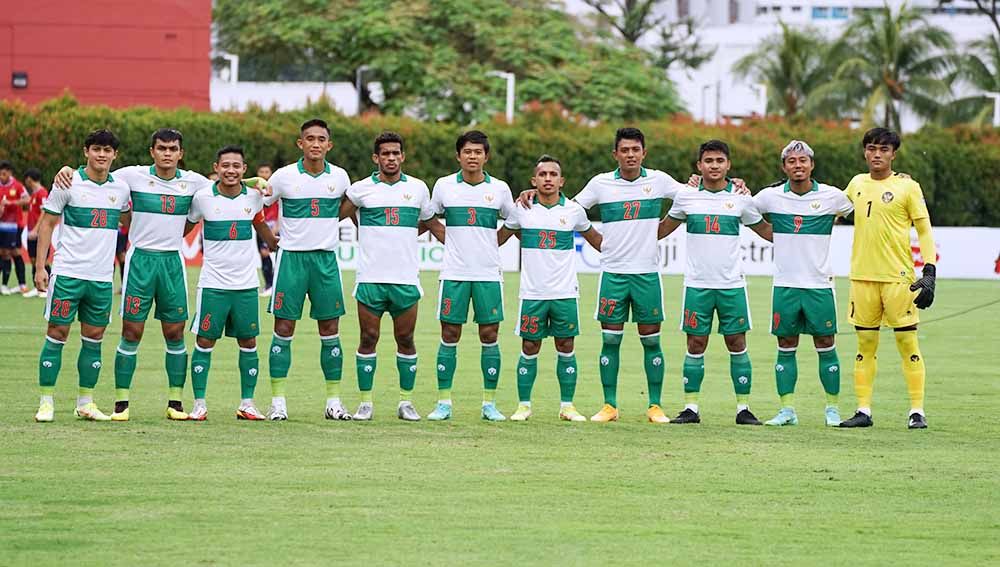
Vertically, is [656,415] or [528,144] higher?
[528,144]

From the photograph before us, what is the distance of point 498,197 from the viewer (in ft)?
38.5

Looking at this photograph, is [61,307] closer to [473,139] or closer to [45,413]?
[45,413]

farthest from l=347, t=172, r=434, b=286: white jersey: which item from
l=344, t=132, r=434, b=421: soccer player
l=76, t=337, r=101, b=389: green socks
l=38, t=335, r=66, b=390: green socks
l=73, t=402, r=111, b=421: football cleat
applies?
l=38, t=335, r=66, b=390: green socks

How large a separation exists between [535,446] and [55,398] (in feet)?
14.4

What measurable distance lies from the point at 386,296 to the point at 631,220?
1.89m

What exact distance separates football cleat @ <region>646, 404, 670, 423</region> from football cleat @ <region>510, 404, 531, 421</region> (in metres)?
0.90

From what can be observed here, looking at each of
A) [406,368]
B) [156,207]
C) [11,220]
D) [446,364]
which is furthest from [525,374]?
[11,220]

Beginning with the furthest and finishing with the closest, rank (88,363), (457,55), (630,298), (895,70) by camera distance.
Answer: (895,70)
(457,55)
(630,298)
(88,363)

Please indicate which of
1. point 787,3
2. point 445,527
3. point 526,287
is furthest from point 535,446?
point 787,3

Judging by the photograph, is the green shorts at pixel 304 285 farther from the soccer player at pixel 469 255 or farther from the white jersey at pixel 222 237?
the soccer player at pixel 469 255

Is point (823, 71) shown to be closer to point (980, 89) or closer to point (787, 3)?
point (980, 89)

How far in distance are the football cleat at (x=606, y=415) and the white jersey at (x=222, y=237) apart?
2724mm

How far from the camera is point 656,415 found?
11.9m

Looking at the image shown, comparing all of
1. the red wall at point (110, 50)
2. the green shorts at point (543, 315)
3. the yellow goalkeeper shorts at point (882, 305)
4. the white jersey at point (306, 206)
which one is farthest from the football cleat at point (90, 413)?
the red wall at point (110, 50)
